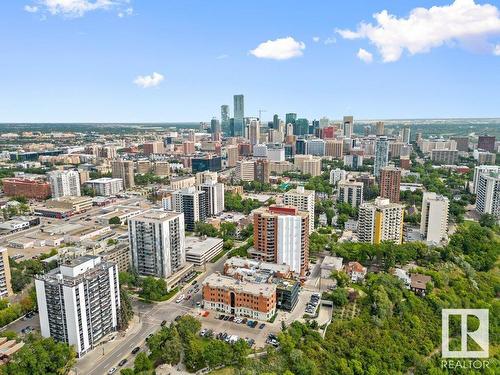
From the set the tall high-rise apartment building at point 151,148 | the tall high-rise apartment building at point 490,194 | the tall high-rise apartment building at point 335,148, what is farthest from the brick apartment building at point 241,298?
the tall high-rise apartment building at point 151,148

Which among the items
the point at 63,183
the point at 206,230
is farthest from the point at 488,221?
the point at 63,183

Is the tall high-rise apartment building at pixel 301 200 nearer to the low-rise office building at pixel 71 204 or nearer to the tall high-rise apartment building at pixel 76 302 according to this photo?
the tall high-rise apartment building at pixel 76 302

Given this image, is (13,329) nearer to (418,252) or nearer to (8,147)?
(418,252)

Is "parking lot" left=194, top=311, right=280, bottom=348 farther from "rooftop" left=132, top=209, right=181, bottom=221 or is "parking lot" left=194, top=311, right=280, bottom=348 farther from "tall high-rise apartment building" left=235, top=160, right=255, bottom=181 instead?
"tall high-rise apartment building" left=235, top=160, right=255, bottom=181

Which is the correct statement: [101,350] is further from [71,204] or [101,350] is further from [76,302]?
[71,204]

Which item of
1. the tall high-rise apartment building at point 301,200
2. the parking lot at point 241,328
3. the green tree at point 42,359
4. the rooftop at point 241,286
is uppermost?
the tall high-rise apartment building at point 301,200
